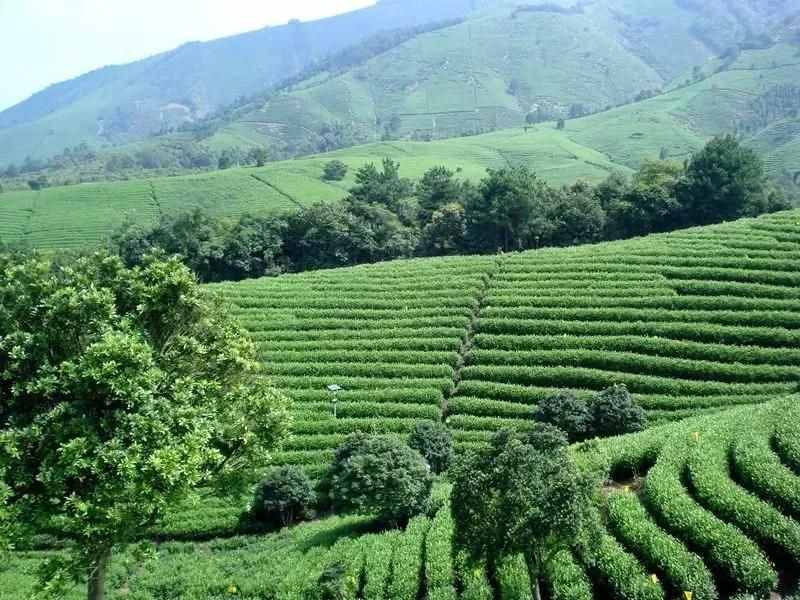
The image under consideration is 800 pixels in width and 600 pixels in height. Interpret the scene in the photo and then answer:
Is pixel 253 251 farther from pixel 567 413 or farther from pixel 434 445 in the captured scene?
pixel 567 413

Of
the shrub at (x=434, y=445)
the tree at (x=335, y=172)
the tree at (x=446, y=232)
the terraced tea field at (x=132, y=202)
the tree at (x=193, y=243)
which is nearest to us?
the shrub at (x=434, y=445)

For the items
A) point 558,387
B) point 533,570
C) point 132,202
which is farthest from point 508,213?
point 132,202

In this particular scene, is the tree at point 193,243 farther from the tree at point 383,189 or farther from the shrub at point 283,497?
the shrub at point 283,497

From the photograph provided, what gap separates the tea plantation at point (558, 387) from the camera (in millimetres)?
19672

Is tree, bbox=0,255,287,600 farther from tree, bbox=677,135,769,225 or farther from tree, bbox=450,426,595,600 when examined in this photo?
tree, bbox=677,135,769,225

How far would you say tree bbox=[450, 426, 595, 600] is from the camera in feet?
53.0

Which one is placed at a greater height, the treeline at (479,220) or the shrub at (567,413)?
the treeline at (479,220)

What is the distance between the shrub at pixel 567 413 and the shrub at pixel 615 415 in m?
0.48

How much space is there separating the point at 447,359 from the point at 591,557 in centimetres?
2279

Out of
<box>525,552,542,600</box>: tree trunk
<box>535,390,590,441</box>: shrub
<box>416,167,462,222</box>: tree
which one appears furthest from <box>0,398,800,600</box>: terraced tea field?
<box>416,167,462,222</box>: tree

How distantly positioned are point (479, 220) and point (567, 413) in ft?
159

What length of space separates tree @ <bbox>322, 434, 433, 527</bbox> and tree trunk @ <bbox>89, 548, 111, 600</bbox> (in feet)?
31.0

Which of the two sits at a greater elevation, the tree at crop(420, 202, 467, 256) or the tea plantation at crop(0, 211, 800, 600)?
the tree at crop(420, 202, 467, 256)

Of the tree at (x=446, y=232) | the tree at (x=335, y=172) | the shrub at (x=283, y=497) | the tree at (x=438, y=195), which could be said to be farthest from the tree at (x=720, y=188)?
the tree at (x=335, y=172)
